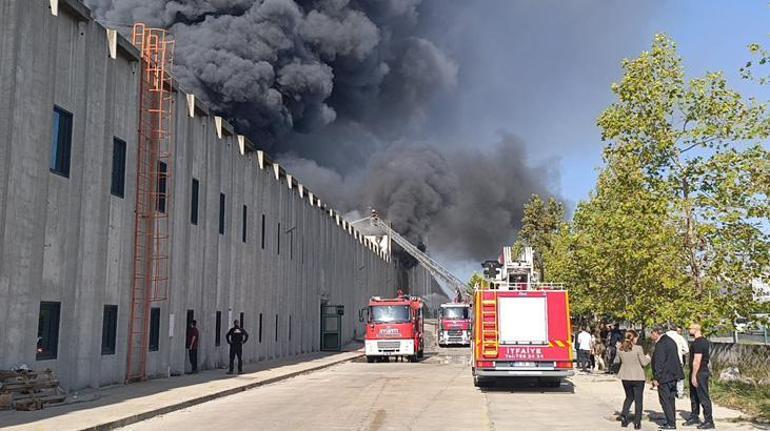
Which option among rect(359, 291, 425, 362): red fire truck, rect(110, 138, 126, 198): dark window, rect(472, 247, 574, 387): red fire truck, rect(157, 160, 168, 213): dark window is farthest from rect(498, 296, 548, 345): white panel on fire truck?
rect(359, 291, 425, 362): red fire truck

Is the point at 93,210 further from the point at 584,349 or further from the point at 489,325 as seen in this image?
the point at 584,349

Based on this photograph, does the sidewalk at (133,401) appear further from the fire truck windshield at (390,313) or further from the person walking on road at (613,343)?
the person walking on road at (613,343)

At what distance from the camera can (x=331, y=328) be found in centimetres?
4209

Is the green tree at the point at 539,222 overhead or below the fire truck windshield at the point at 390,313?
overhead

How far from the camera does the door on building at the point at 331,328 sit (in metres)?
40.8

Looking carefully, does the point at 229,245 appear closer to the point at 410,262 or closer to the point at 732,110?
the point at 732,110

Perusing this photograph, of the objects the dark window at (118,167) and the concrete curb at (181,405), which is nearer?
the concrete curb at (181,405)

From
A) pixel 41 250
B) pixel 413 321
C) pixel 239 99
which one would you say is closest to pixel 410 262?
pixel 239 99

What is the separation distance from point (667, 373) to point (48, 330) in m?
11.3

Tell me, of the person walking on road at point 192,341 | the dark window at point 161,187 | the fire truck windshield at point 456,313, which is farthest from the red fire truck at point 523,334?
the fire truck windshield at point 456,313

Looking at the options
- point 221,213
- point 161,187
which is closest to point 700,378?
point 161,187

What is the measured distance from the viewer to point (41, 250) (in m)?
14.1

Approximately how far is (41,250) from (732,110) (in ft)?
51.4

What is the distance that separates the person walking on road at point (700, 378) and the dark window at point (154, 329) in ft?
43.0
